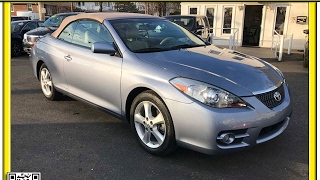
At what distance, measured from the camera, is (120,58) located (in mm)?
3363

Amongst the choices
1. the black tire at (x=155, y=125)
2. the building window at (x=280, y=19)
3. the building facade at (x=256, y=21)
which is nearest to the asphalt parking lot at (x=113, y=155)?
the black tire at (x=155, y=125)

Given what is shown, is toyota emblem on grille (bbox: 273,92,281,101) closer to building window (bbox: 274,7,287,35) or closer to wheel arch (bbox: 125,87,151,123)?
wheel arch (bbox: 125,87,151,123)

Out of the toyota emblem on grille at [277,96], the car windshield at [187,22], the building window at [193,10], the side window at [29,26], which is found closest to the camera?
the toyota emblem on grille at [277,96]

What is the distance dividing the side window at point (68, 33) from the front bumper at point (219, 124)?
7.78ft

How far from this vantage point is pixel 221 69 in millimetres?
3006

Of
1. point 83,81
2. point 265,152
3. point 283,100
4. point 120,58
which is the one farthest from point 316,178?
point 83,81

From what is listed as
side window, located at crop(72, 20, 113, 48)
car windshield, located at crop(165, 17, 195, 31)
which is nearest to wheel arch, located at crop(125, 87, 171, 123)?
→ side window, located at crop(72, 20, 113, 48)

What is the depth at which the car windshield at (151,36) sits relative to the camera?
3.55 metres

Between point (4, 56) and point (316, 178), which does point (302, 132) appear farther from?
point (4, 56)

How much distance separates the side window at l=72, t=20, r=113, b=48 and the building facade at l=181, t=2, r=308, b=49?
1026 centimetres

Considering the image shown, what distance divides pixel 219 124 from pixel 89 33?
244 centimetres

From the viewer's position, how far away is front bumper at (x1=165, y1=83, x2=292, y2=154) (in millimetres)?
2602

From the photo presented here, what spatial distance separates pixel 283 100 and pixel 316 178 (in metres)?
0.84

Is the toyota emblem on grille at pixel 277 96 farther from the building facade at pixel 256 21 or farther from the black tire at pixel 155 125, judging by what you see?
the building facade at pixel 256 21
